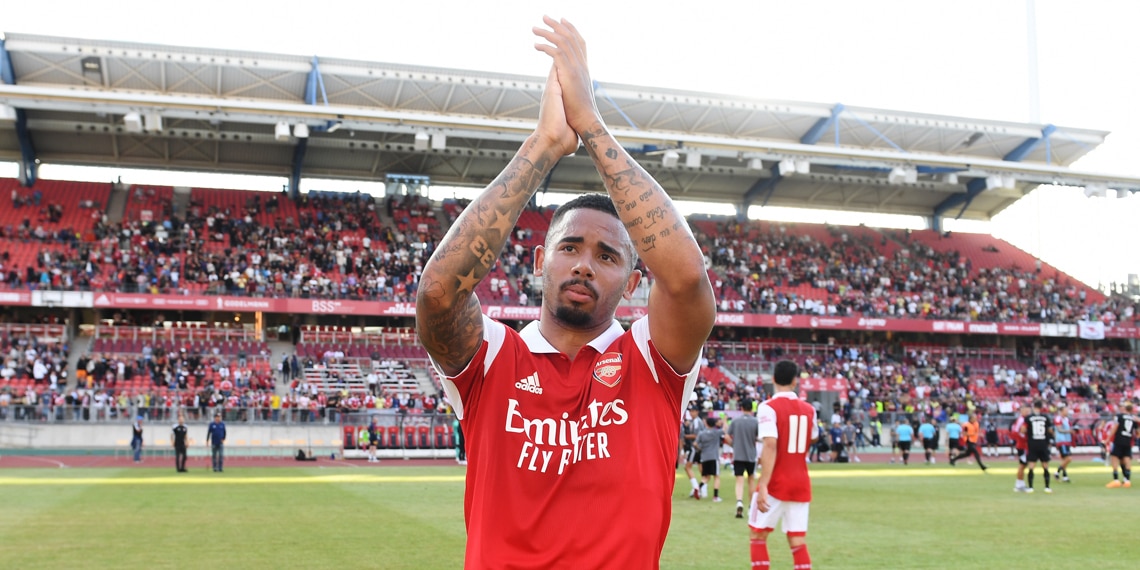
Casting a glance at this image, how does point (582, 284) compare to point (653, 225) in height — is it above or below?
below

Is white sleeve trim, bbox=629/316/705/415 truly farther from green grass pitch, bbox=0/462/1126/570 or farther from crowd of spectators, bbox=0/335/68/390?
crowd of spectators, bbox=0/335/68/390

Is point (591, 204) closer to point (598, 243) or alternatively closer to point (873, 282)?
point (598, 243)

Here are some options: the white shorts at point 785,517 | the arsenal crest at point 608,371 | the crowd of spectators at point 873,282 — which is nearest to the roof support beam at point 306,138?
the crowd of spectators at point 873,282

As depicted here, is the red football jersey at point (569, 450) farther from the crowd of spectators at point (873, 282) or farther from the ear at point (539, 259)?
the crowd of spectators at point (873, 282)

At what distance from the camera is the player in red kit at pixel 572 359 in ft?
9.29

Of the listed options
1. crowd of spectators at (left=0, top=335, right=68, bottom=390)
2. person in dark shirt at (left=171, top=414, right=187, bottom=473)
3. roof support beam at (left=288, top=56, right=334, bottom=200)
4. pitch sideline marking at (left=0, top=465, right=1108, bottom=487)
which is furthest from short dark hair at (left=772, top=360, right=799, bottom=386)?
roof support beam at (left=288, top=56, right=334, bottom=200)

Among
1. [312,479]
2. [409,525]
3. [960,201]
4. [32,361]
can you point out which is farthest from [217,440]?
[960,201]

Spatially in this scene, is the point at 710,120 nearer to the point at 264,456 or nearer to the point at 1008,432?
the point at 1008,432

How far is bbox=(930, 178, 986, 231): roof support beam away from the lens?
54781 mm

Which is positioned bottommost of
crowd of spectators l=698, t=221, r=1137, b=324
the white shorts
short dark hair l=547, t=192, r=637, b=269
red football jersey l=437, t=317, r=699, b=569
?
the white shorts

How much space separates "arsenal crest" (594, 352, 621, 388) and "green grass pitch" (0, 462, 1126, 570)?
26.0 feet

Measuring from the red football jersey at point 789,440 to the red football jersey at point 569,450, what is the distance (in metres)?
7.20

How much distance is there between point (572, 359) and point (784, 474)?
7.37m

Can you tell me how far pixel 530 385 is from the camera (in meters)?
3.00
